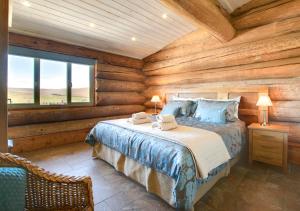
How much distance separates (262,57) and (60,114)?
14.2 feet

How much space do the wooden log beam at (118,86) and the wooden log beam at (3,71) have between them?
10.4 ft

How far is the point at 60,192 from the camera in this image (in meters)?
1.04

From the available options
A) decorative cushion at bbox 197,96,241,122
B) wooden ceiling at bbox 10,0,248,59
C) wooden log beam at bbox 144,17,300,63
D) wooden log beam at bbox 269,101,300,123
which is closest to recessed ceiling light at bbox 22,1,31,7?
wooden ceiling at bbox 10,0,248,59

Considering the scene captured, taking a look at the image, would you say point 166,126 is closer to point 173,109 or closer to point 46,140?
point 173,109

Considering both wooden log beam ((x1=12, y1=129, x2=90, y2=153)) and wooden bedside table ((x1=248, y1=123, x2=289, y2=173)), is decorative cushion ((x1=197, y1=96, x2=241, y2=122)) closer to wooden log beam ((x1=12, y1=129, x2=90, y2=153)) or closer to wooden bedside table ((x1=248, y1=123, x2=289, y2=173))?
wooden bedside table ((x1=248, y1=123, x2=289, y2=173))

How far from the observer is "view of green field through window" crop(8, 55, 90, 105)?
3289 mm

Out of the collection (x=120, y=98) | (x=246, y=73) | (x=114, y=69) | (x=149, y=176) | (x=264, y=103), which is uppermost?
(x=114, y=69)

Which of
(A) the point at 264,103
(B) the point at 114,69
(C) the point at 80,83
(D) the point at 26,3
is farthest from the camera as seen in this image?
(B) the point at 114,69

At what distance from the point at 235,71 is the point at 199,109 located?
116cm

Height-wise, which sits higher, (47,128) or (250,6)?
(250,6)

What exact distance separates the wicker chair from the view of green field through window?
3.02m

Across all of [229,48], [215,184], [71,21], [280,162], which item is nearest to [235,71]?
[229,48]

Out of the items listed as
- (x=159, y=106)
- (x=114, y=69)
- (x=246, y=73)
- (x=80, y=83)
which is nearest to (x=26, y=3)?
(x=80, y=83)

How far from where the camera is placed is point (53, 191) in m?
1.04
